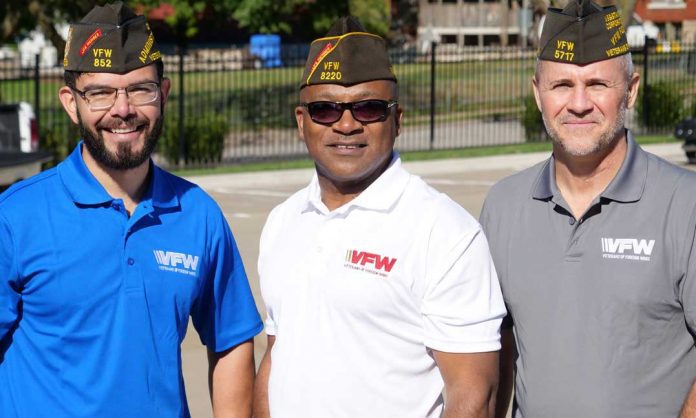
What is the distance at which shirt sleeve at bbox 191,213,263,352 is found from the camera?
3834 millimetres

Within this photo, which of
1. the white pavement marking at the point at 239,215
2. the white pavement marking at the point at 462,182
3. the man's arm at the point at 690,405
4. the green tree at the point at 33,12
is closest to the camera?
the man's arm at the point at 690,405

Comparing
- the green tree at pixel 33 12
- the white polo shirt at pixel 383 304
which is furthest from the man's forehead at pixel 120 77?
the green tree at pixel 33 12

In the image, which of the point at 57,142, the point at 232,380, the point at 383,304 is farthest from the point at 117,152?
the point at 57,142

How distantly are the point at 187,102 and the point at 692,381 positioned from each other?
2917 centimetres

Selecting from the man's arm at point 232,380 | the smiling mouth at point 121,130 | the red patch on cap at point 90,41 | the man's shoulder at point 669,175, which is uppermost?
the red patch on cap at point 90,41

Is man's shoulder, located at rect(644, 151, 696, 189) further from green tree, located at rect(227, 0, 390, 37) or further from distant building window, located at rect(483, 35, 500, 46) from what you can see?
distant building window, located at rect(483, 35, 500, 46)

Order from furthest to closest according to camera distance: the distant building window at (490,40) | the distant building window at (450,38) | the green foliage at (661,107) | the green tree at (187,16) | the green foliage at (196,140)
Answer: the distant building window at (450,38)
the distant building window at (490,40)
the green tree at (187,16)
the green foliage at (661,107)
the green foliage at (196,140)

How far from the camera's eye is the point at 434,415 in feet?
11.1

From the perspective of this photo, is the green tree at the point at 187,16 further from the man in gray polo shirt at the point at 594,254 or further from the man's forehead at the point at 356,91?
the man's forehead at the point at 356,91

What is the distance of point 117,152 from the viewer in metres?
3.66

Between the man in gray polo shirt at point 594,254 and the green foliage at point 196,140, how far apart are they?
17.2 metres

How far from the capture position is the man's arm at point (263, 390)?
146 inches

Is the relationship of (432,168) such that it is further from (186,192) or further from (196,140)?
(186,192)

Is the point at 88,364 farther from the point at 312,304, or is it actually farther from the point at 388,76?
the point at 388,76
